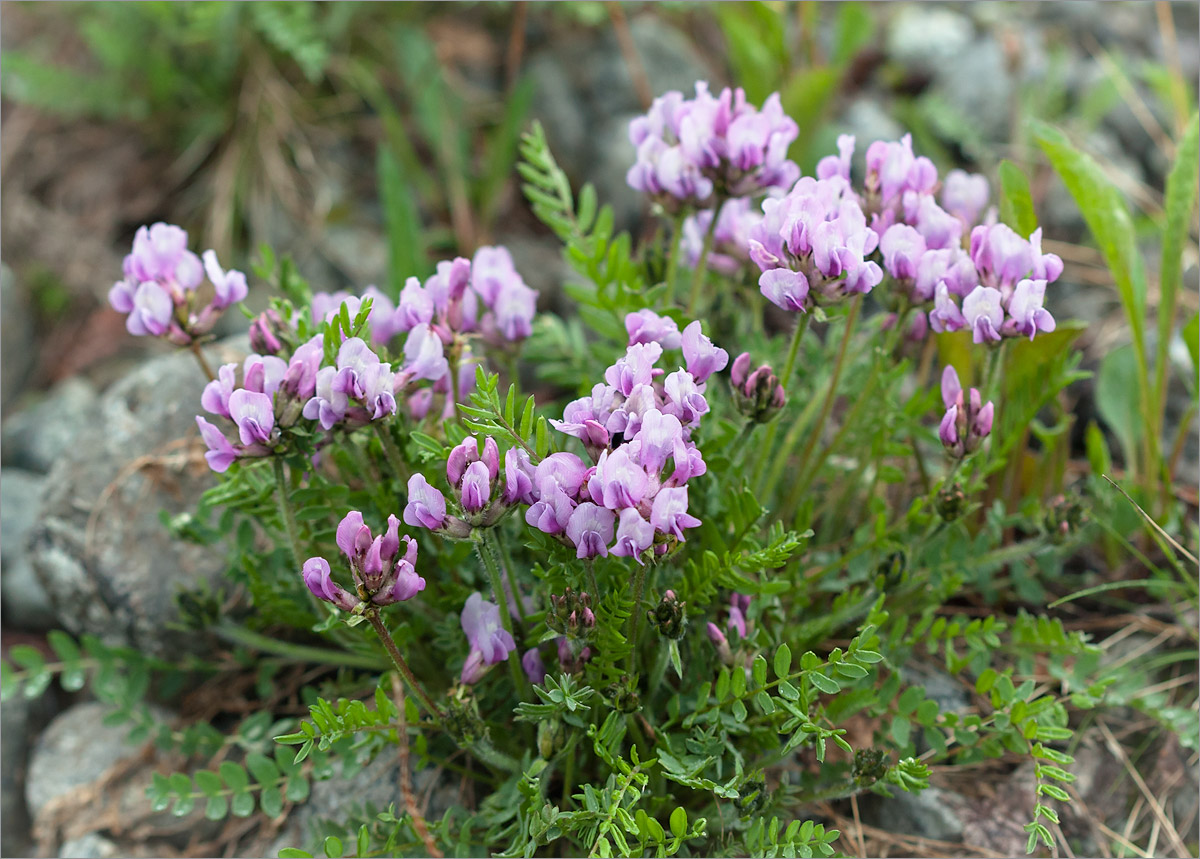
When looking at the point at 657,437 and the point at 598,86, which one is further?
the point at 598,86

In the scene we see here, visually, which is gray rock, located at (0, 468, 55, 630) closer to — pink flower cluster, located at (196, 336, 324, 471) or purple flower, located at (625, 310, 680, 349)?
pink flower cluster, located at (196, 336, 324, 471)

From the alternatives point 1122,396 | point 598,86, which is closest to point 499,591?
point 1122,396

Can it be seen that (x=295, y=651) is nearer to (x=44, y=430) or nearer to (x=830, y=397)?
(x=830, y=397)

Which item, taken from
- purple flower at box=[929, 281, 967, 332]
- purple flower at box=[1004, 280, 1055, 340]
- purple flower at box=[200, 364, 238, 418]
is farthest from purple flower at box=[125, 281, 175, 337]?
purple flower at box=[1004, 280, 1055, 340]

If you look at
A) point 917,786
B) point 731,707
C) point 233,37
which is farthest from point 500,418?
point 233,37

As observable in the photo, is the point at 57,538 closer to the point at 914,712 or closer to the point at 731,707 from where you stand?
the point at 731,707

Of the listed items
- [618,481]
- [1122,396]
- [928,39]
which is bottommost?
[1122,396]
